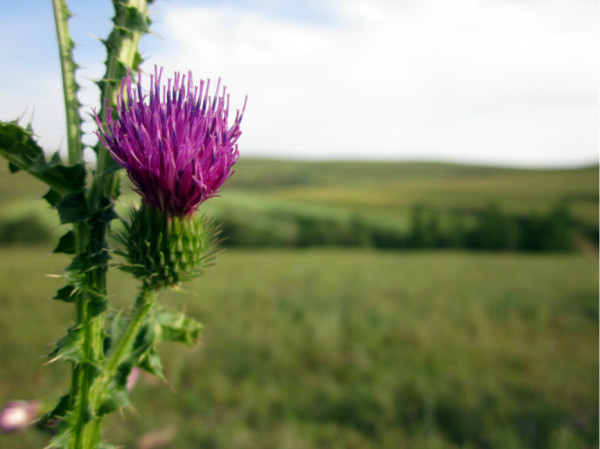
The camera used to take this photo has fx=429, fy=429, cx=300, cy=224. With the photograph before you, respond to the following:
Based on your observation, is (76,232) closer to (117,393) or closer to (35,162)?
(35,162)

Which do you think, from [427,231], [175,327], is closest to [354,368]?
[175,327]

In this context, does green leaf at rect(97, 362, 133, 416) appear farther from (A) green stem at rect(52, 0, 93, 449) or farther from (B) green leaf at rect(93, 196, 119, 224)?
(B) green leaf at rect(93, 196, 119, 224)

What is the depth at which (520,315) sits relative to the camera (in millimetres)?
9117

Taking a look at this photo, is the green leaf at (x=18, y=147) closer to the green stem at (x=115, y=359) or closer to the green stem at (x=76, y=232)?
the green stem at (x=76, y=232)

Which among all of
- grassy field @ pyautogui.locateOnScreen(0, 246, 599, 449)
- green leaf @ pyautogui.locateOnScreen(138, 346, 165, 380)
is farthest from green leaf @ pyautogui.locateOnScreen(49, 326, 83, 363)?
grassy field @ pyautogui.locateOnScreen(0, 246, 599, 449)

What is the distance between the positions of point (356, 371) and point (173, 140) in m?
5.63

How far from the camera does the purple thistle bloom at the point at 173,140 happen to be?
1.13 m

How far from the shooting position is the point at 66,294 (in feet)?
3.77

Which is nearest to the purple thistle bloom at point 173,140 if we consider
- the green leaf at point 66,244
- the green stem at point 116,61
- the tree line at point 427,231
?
the green stem at point 116,61

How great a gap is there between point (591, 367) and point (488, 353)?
4.60 feet

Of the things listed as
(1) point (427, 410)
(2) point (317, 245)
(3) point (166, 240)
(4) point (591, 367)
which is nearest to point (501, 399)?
(1) point (427, 410)

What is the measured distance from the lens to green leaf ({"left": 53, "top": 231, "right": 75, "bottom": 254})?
3.89 feet

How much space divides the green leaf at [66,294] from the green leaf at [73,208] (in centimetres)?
19

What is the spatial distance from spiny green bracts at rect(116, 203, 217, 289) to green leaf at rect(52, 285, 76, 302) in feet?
0.68
